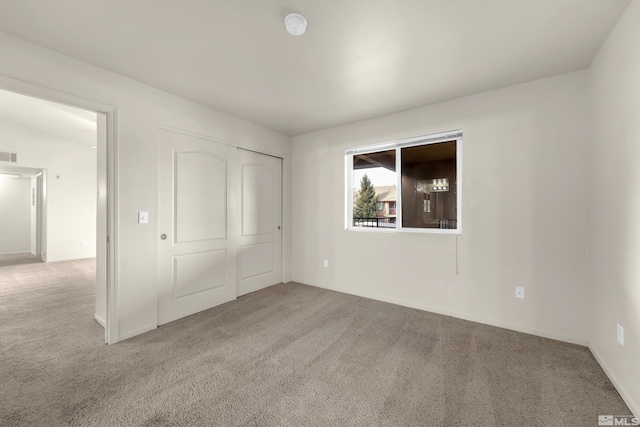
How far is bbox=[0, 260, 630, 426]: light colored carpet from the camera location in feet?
5.05

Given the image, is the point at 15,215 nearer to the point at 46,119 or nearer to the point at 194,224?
the point at 46,119

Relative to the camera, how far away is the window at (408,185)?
3066 millimetres

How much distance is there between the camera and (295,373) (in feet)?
6.36

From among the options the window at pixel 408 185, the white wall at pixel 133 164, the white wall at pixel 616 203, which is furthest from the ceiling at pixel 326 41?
the window at pixel 408 185

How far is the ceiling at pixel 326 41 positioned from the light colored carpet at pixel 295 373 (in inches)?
98.0

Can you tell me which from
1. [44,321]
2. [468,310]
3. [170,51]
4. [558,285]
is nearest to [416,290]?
[468,310]

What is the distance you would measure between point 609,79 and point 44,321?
563 centimetres

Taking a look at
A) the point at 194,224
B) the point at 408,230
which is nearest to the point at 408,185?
the point at 408,230

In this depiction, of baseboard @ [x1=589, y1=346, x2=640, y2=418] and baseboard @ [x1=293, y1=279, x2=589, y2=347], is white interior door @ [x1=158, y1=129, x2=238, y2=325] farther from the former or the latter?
baseboard @ [x1=589, y1=346, x2=640, y2=418]

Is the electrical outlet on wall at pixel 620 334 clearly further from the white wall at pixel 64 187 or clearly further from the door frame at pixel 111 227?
the white wall at pixel 64 187

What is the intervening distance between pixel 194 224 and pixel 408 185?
274cm

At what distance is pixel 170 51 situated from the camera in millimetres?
2074

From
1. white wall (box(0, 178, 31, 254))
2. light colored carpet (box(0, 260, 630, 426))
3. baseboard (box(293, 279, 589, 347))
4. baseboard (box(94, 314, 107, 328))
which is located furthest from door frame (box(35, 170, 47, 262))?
baseboard (box(293, 279, 589, 347))

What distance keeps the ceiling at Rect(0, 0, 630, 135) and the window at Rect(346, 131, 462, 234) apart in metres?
0.69
